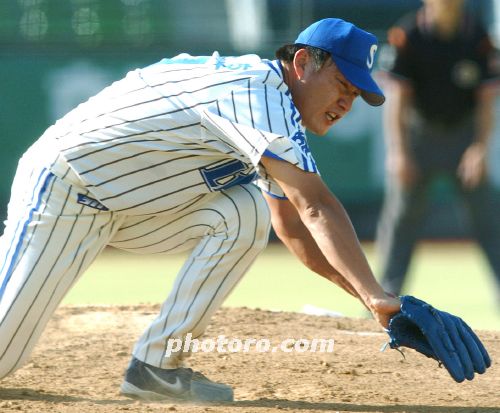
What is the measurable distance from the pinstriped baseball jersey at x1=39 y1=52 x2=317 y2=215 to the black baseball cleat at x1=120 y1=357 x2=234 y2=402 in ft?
2.12

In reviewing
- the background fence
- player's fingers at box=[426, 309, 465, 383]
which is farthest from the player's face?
the background fence

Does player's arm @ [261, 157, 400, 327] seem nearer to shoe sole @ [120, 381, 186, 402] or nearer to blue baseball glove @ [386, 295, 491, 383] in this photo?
blue baseball glove @ [386, 295, 491, 383]

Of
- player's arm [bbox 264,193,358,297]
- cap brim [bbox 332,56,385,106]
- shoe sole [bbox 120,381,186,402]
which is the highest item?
cap brim [bbox 332,56,385,106]

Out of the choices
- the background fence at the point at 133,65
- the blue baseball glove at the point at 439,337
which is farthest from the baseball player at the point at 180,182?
the background fence at the point at 133,65

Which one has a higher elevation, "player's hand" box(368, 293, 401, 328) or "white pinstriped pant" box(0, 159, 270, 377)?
"player's hand" box(368, 293, 401, 328)

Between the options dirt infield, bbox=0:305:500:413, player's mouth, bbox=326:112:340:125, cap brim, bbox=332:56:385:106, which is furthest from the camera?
dirt infield, bbox=0:305:500:413

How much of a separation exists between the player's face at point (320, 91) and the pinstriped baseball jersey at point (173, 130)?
0.09 metres

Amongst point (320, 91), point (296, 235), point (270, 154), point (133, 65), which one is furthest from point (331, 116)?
point (133, 65)

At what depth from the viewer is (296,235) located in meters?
4.61

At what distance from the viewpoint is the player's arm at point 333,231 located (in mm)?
3664

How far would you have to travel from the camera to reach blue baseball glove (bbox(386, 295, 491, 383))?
3719mm

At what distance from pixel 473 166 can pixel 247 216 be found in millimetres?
3603

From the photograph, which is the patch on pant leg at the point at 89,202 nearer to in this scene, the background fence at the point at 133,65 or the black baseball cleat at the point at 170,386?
the black baseball cleat at the point at 170,386

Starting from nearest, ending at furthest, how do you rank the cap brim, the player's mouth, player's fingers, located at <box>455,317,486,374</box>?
player's fingers, located at <box>455,317,486,374</box>
the cap brim
the player's mouth
